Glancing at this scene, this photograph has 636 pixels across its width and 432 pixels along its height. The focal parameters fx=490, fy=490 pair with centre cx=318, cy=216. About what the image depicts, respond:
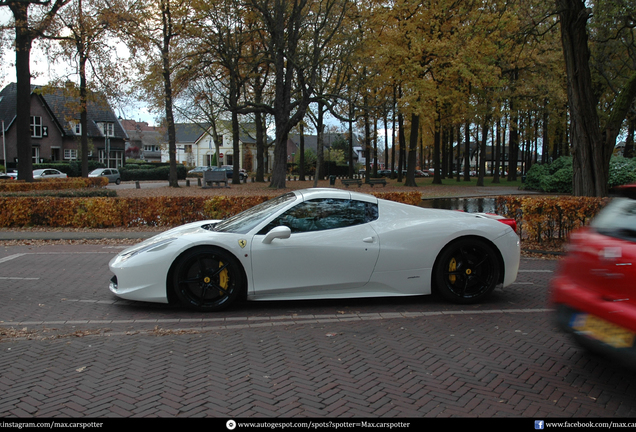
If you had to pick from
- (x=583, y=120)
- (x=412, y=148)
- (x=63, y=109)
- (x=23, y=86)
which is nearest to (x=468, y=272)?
(x=583, y=120)

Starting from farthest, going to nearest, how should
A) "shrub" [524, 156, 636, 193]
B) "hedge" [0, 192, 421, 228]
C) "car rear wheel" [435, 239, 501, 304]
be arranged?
"shrub" [524, 156, 636, 193] → "hedge" [0, 192, 421, 228] → "car rear wheel" [435, 239, 501, 304]

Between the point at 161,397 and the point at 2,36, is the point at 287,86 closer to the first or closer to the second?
the point at 2,36

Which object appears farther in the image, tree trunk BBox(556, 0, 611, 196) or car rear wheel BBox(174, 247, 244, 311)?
tree trunk BBox(556, 0, 611, 196)

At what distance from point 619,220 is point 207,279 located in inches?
168

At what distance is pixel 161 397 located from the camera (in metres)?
3.69

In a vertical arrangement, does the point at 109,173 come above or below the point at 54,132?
below

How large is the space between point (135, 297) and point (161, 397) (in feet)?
8.09

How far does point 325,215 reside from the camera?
20.2 ft

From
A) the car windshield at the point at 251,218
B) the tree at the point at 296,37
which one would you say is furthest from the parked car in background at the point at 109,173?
the car windshield at the point at 251,218

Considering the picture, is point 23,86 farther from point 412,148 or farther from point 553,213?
point 553,213

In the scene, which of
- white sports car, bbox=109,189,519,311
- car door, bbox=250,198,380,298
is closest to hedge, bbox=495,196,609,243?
white sports car, bbox=109,189,519,311

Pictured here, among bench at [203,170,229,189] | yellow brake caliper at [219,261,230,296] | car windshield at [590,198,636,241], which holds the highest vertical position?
bench at [203,170,229,189]

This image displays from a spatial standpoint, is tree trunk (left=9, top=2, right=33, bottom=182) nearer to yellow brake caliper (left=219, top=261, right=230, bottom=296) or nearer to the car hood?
the car hood

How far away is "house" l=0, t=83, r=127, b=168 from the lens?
55688mm
